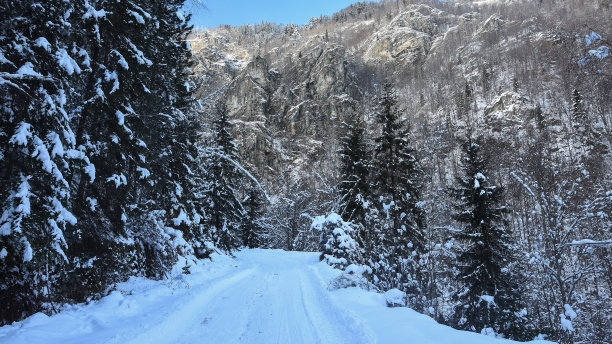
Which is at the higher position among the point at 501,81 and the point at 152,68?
the point at 501,81

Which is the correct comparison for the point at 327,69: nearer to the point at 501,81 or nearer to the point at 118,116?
the point at 501,81

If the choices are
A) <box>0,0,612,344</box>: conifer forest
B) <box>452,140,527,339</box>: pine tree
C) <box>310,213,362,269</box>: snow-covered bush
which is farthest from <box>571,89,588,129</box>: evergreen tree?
<box>310,213,362,269</box>: snow-covered bush

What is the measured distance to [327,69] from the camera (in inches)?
5315

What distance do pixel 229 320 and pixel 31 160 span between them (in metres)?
4.45

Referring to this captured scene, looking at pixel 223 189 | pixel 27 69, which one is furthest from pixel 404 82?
pixel 27 69

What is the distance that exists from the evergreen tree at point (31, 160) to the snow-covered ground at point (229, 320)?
2.33 feet

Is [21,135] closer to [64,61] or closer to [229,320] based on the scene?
[64,61]

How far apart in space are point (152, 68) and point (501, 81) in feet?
408

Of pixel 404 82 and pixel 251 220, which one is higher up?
pixel 404 82

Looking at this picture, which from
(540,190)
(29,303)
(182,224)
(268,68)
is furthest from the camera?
(268,68)

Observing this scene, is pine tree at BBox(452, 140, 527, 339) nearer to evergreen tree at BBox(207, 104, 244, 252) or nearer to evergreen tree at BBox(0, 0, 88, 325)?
evergreen tree at BBox(207, 104, 244, 252)

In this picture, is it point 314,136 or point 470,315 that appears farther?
point 314,136

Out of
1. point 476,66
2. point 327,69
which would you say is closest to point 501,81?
point 476,66

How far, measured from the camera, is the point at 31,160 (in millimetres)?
4855
